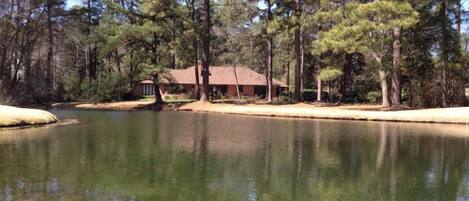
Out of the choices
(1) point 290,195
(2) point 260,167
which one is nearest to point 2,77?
(2) point 260,167

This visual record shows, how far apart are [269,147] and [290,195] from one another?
7.90m

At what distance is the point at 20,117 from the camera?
26828 mm

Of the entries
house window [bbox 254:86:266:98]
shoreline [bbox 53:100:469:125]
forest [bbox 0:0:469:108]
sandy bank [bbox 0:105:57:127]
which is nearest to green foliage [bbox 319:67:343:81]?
forest [bbox 0:0:469:108]

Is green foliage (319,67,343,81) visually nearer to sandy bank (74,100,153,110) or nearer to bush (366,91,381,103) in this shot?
bush (366,91,381,103)

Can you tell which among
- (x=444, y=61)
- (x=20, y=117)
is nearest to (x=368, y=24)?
(x=444, y=61)

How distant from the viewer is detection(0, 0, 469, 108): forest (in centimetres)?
3709

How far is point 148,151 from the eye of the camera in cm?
1764

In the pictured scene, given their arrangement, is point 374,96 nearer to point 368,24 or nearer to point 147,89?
point 368,24

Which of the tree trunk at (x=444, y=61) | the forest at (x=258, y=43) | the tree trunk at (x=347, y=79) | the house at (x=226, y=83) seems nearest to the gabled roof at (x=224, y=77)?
the house at (x=226, y=83)

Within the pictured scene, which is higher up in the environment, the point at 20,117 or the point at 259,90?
the point at 259,90

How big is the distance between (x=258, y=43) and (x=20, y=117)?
120ft

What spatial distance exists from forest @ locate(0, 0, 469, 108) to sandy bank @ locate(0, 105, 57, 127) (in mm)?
15291

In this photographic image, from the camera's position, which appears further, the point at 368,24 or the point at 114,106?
the point at 114,106

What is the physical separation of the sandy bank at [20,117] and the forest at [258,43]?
50.2ft
